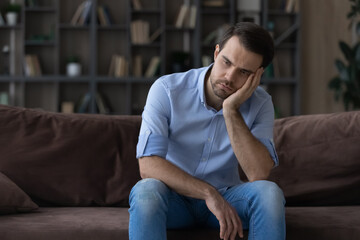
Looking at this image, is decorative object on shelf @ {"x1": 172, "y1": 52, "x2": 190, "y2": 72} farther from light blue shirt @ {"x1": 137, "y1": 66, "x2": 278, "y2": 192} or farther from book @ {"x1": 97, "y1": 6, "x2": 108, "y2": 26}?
light blue shirt @ {"x1": 137, "y1": 66, "x2": 278, "y2": 192}

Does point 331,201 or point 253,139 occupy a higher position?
point 253,139

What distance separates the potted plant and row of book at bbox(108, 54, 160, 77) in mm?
1103

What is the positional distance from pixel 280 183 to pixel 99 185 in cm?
77

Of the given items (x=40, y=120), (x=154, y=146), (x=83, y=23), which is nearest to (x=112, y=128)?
(x=40, y=120)

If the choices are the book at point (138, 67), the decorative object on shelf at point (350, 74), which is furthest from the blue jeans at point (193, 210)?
the book at point (138, 67)

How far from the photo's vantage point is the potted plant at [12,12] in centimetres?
590

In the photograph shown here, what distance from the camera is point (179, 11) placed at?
623 cm

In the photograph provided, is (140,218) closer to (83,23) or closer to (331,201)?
(331,201)

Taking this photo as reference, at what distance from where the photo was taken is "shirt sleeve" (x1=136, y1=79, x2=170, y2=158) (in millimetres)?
1928

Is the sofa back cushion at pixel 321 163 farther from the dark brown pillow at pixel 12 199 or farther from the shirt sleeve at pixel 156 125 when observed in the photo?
the dark brown pillow at pixel 12 199

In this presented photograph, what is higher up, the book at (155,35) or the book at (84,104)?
the book at (155,35)

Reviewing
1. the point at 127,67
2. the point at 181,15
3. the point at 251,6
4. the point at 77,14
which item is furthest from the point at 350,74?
the point at 77,14

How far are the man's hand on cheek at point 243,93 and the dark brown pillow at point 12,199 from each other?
0.83m

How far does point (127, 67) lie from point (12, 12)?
1.33 meters
